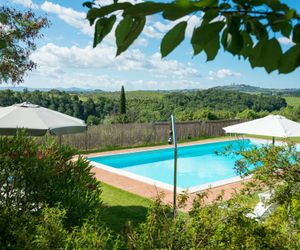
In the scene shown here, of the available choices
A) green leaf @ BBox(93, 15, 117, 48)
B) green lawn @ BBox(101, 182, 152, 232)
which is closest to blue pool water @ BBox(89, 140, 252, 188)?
A: green lawn @ BBox(101, 182, 152, 232)

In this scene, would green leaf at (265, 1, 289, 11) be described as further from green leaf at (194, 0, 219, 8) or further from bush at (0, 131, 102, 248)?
bush at (0, 131, 102, 248)

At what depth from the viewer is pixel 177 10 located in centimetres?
65

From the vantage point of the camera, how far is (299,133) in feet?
39.1

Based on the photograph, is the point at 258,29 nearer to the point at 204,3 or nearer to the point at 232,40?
the point at 232,40

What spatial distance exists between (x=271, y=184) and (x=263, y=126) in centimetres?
908

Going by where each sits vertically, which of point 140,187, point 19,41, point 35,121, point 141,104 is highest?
point 19,41

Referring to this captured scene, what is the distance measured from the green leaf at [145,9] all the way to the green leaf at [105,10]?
0.6 inches

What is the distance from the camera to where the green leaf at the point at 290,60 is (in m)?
0.76

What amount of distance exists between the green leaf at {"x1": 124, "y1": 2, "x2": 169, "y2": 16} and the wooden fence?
16.4 meters

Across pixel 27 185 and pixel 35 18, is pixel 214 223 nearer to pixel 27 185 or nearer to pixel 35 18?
pixel 27 185

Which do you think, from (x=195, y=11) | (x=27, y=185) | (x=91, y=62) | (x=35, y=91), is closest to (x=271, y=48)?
(x=195, y=11)

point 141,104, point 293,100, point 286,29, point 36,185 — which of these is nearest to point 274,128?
point 36,185

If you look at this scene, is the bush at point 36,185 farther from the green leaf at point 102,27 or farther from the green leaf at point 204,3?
the green leaf at point 204,3

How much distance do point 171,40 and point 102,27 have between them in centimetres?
17
